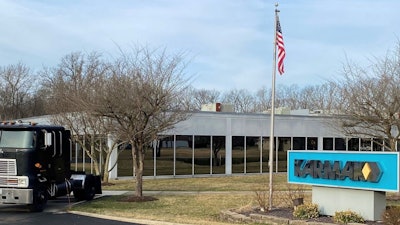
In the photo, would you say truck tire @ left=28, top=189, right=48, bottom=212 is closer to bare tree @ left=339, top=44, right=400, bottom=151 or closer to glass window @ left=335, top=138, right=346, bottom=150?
bare tree @ left=339, top=44, right=400, bottom=151

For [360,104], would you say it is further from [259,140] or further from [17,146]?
[259,140]

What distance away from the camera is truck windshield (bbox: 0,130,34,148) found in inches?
576

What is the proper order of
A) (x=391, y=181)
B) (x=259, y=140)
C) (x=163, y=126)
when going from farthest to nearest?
(x=259, y=140), (x=163, y=126), (x=391, y=181)

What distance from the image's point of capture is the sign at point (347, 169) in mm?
11448

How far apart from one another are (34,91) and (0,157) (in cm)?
5961

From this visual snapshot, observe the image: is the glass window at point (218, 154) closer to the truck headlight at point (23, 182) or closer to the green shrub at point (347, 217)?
the truck headlight at point (23, 182)

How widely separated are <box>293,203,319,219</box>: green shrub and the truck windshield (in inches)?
304

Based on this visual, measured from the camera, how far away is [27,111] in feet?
224

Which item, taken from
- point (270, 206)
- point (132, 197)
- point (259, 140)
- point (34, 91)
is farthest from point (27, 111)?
point (270, 206)

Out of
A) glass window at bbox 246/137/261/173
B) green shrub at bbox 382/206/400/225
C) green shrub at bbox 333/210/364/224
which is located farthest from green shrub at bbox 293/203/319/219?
glass window at bbox 246/137/261/173

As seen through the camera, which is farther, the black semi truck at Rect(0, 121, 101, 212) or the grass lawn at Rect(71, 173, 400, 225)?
the black semi truck at Rect(0, 121, 101, 212)

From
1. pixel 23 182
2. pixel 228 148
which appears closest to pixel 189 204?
pixel 23 182

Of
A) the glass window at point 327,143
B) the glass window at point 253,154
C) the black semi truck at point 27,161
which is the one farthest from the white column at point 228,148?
the black semi truck at point 27,161

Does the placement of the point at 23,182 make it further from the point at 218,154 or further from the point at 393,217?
the point at 218,154
